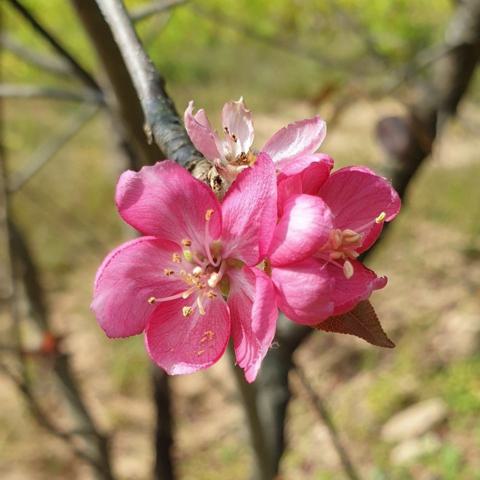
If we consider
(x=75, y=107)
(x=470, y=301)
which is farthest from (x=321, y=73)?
(x=470, y=301)

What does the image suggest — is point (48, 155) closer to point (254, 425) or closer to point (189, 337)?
point (254, 425)

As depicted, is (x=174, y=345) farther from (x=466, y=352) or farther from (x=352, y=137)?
(x=352, y=137)

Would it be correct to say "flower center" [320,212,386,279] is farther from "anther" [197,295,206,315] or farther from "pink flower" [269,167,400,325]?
"anther" [197,295,206,315]

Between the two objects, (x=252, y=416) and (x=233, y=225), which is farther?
(x=252, y=416)

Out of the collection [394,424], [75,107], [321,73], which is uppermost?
[394,424]

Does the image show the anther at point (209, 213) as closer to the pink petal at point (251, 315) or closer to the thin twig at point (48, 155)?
the pink petal at point (251, 315)

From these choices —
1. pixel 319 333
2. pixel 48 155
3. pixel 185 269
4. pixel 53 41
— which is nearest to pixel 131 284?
pixel 185 269

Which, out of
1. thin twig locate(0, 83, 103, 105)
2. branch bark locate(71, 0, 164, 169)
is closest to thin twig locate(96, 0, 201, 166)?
branch bark locate(71, 0, 164, 169)
